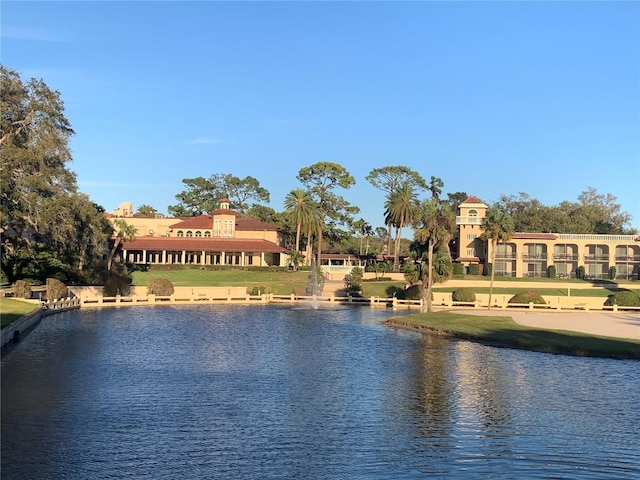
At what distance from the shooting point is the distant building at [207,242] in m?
95.8

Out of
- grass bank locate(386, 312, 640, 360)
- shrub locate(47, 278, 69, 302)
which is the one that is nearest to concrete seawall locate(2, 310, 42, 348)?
shrub locate(47, 278, 69, 302)

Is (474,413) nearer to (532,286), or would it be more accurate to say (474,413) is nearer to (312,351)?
(312,351)

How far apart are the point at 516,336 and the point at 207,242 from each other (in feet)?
215

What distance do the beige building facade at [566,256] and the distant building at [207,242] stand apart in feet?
95.9

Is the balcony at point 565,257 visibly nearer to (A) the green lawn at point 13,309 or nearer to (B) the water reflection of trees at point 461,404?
(B) the water reflection of trees at point 461,404

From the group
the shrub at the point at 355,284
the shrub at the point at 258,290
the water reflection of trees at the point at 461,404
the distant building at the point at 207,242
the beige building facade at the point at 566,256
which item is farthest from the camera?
the distant building at the point at 207,242

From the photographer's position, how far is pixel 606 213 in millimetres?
123375

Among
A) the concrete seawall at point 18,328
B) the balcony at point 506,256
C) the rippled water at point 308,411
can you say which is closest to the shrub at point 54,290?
the concrete seawall at point 18,328

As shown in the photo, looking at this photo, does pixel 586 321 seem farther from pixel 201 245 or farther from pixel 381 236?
pixel 381 236

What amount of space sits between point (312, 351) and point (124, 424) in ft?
52.8

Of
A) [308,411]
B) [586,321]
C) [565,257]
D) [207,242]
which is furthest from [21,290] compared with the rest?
[565,257]

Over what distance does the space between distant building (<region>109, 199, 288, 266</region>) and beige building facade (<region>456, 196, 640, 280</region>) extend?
29.2 meters

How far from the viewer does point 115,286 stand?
65812 millimetres

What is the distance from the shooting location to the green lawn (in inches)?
1474
